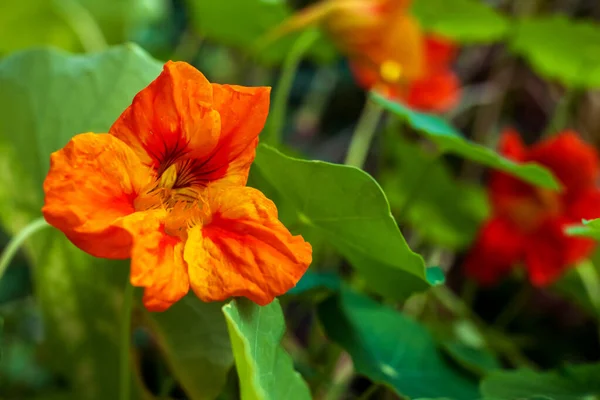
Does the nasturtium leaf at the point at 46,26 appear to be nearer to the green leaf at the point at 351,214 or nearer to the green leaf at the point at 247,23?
the green leaf at the point at 247,23

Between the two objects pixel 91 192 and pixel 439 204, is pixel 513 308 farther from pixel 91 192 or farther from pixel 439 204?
pixel 91 192

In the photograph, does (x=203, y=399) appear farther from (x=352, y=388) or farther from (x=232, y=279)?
(x=352, y=388)

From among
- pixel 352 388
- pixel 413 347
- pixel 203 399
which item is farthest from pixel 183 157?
pixel 352 388

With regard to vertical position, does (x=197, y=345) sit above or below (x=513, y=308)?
above

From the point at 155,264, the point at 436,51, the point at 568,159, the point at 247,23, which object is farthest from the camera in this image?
the point at 436,51

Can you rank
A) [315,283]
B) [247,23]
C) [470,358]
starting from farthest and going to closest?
[247,23] < [470,358] < [315,283]

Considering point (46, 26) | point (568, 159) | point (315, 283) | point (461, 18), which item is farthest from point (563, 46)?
point (46, 26)

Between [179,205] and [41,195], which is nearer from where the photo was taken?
[179,205]

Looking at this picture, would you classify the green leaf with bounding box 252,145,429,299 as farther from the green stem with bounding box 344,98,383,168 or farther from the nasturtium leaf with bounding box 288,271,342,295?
the green stem with bounding box 344,98,383,168
